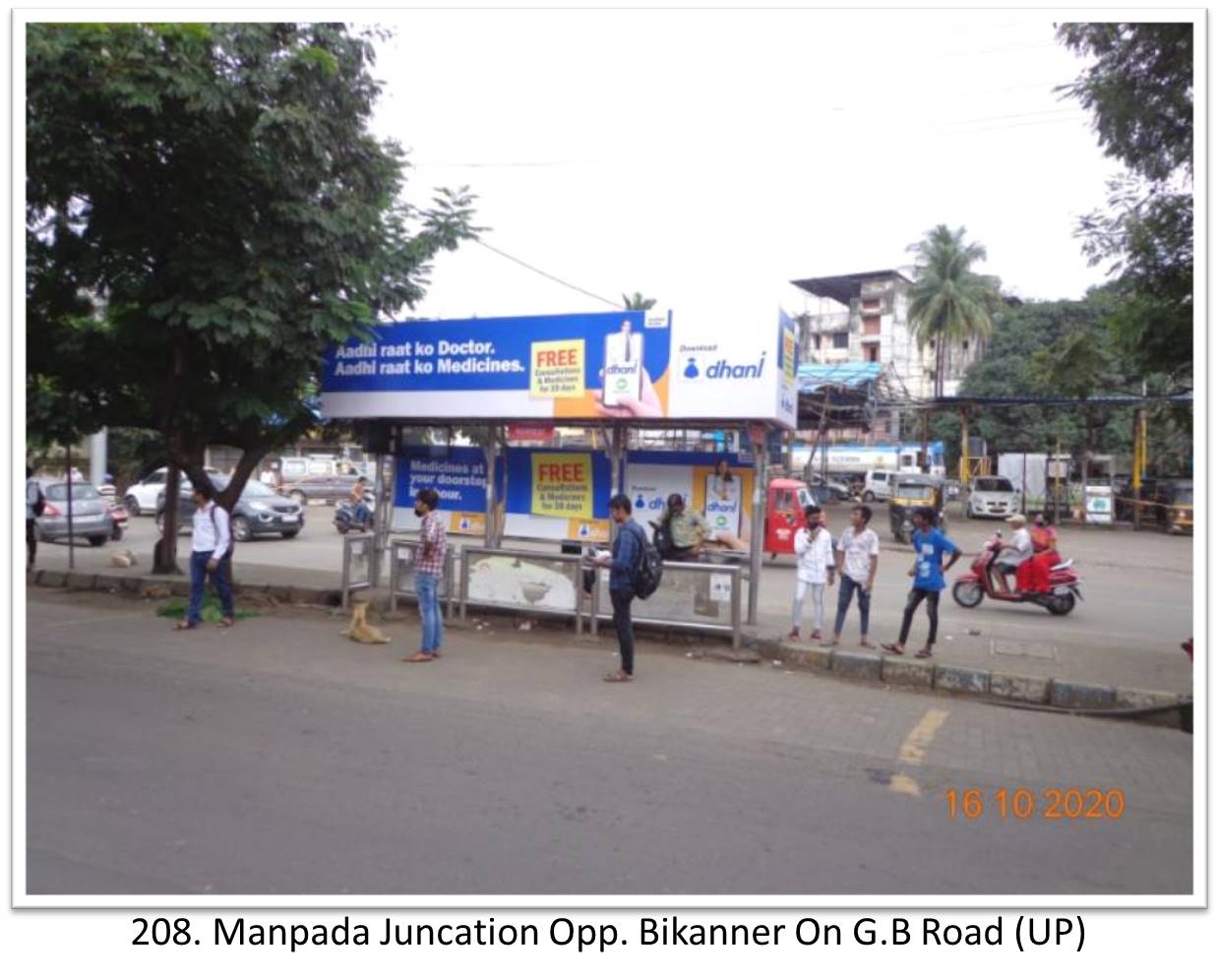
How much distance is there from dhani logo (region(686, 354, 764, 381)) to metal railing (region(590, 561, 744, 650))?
1978 millimetres

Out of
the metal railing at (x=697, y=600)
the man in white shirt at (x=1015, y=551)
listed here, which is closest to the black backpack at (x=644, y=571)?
the metal railing at (x=697, y=600)

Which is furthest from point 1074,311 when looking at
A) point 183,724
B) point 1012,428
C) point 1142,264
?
point 183,724

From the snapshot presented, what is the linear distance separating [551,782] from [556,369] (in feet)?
18.1

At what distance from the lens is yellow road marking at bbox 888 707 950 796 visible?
17.3 ft

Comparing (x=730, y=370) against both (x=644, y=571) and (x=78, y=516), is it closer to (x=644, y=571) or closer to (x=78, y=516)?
(x=644, y=571)

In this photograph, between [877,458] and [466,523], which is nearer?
[466,523]

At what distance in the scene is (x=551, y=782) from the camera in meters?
5.11

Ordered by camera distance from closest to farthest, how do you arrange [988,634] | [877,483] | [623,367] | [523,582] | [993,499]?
1. [623,367]
2. [523,582]
3. [988,634]
4. [993,499]
5. [877,483]

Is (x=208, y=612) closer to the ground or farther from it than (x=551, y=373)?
closer to the ground

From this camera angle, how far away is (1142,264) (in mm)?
7477

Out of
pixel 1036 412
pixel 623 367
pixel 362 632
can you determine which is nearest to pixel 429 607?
pixel 362 632

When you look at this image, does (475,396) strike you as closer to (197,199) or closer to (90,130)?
(197,199)
